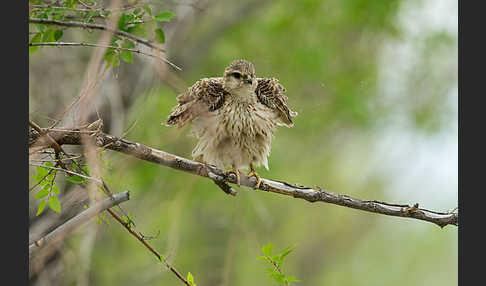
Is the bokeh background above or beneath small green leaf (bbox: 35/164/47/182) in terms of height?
above

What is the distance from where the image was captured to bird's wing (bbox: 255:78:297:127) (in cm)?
407

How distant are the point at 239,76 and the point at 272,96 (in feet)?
1.27

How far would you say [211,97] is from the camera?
393cm

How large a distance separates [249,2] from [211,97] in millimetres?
6536

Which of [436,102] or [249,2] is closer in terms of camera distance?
[249,2]

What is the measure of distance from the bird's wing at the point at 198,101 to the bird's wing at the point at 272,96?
0.90 feet

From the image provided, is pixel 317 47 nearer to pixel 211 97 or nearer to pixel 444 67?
pixel 444 67

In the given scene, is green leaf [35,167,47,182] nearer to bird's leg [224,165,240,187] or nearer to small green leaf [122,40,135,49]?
small green leaf [122,40,135,49]

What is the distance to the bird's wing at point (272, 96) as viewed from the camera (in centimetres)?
407

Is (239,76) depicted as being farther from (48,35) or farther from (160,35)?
(48,35)

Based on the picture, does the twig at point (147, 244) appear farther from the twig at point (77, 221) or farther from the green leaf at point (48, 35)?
the green leaf at point (48, 35)

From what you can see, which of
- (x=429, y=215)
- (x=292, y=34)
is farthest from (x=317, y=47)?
(x=429, y=215)

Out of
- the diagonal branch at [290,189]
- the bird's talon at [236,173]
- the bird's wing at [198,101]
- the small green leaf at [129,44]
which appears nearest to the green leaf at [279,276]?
the diagonal branch at [290,189]

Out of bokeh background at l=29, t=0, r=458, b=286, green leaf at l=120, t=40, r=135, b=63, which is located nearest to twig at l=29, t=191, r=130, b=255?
green leaf at l=120, t=40, r=135, b=63
